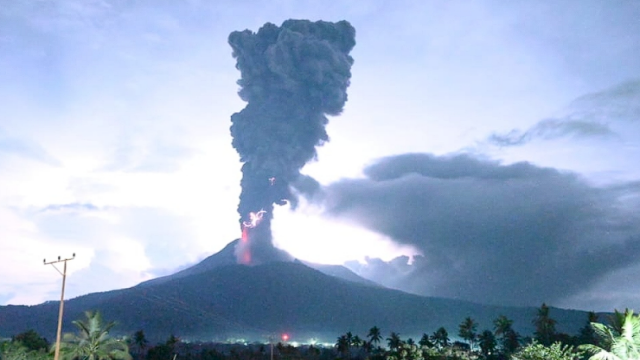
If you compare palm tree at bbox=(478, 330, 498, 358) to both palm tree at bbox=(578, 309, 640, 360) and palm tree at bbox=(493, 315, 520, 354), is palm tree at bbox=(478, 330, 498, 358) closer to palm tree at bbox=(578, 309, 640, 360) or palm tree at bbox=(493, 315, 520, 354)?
palm tree at bbox=(493, 315, 520, 354)

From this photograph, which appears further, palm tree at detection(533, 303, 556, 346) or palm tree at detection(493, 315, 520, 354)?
palm tree at detection(493, 315, 520, 354)

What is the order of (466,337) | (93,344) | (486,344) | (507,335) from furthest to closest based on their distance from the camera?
1. (466,337)
2. (486,344)
3. (507,335)
4. (93,344)

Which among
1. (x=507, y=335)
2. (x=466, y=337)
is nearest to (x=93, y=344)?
(x=507, y=335)

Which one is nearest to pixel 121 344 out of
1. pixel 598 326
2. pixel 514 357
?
pixel 514 357

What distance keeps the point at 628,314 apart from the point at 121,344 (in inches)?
1720

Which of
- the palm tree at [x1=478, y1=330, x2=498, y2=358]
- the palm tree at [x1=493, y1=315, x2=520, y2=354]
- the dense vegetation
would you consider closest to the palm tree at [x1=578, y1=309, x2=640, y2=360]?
the dense vegetation

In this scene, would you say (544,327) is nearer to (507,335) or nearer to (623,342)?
(507,335)

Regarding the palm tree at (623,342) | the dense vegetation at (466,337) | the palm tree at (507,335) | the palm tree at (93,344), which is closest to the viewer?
the palm tree at (623,342)

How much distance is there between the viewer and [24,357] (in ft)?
186

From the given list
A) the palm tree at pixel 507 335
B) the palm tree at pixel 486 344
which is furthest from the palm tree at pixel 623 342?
the palm tree at pixel 486 344

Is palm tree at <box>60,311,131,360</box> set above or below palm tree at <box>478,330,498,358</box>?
above

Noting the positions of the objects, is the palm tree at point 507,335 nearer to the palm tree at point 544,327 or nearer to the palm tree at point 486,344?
the palm tree at point 486,344

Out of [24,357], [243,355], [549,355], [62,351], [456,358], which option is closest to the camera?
[549,355]

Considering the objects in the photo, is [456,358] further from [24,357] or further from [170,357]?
[170,357]
